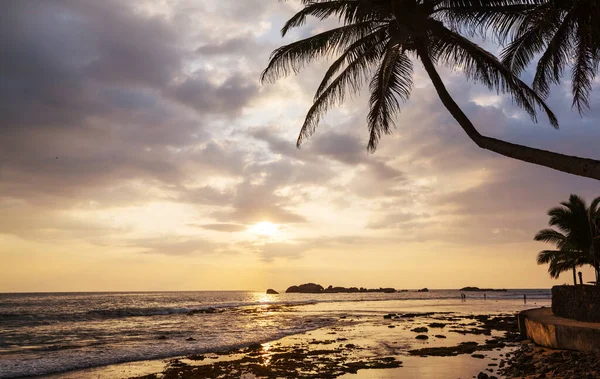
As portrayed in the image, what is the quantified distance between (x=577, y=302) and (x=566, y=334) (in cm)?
233

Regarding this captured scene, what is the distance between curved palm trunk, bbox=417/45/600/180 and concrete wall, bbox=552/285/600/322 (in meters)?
9.96

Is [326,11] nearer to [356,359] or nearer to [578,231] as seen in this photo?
[356,359]

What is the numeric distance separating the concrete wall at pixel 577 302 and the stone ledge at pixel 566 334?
1.05 feet

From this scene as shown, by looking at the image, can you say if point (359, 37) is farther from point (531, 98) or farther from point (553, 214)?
point (553, 214)

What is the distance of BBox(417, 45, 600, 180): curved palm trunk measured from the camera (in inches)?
229

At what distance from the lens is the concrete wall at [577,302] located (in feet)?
46.9

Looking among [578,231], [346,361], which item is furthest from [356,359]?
[578,231]

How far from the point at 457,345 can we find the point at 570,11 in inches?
553

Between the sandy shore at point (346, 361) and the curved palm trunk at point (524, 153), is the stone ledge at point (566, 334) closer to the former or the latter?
the sandy shore at point (346, 361)

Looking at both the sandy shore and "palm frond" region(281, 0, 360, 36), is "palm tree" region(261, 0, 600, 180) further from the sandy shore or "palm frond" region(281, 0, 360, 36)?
the sandy shore

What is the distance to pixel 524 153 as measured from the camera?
22.6ft

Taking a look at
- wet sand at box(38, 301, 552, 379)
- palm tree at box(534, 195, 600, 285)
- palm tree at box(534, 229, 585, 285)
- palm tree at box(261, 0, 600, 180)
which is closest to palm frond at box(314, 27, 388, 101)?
palm tree at box(261, 0, 600, 180)

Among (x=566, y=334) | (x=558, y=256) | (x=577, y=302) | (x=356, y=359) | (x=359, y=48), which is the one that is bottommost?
(x=356, y=359)

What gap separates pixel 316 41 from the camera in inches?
420
